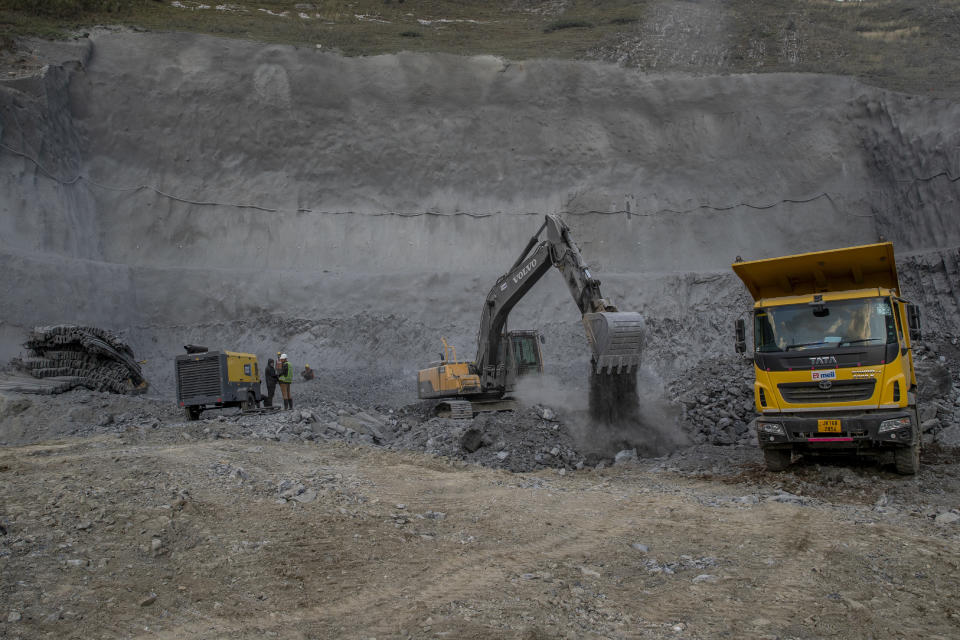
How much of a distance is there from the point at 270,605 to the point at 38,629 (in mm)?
1314

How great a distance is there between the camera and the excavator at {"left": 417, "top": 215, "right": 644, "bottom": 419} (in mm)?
11352

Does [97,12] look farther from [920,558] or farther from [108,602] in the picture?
[920,558]

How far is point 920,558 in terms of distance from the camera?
5.57m

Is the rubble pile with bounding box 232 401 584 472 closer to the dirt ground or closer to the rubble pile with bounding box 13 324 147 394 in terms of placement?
the dirt ground

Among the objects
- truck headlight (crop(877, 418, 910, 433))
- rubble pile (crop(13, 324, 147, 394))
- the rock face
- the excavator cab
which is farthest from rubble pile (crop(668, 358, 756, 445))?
rubble pile (crop(13, 324, 147, 394))

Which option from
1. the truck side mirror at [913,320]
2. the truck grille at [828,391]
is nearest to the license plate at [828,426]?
the truck grille at [828,391]

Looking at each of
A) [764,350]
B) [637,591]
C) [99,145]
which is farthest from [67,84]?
[637,591]

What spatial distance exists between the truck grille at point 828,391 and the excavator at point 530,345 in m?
2.76

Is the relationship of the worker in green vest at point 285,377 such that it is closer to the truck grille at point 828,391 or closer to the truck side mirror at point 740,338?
the truck side mirror at point 740,338

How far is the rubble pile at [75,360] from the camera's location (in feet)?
58.3

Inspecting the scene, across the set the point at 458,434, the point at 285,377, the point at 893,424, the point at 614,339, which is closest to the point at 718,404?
the point at 614,339

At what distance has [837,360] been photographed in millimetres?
8812

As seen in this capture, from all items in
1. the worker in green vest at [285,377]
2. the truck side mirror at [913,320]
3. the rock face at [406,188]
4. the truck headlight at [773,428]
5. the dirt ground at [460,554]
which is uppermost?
the rock face at [406,188]

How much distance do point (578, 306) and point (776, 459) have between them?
396 cm
